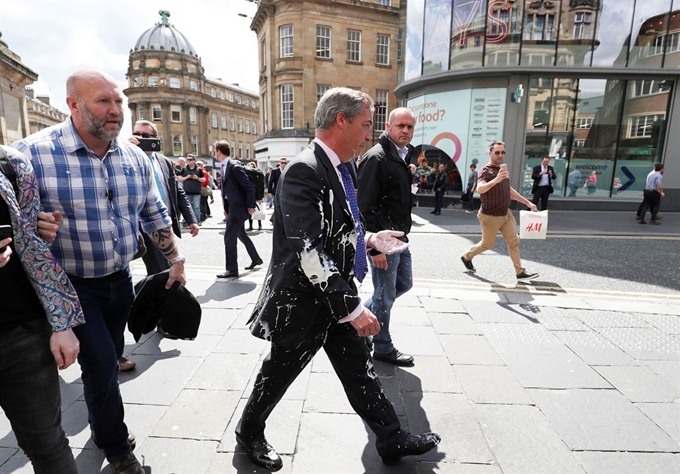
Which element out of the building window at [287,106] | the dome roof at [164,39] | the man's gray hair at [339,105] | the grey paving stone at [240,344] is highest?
the dome roof at [164,39]

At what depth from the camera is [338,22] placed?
27.0 m

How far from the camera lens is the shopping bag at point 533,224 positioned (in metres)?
5.58

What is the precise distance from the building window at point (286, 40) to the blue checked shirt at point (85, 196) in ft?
90.6

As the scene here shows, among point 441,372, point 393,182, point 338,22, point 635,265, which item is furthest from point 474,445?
point 338,22

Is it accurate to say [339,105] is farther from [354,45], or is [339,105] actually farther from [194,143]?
[194,143]

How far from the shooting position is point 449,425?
2.47 m

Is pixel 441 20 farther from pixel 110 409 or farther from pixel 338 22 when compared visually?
pixel 110 409

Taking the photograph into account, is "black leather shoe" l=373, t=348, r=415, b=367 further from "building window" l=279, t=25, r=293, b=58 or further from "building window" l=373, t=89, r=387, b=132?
"building window" l=279, t=25, r=293, b=58

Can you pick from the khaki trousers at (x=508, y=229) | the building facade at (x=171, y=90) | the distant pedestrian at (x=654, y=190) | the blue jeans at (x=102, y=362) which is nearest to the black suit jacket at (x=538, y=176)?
the distant pedestrian at (x=654, y=190)

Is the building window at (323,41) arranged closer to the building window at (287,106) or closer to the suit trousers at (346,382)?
the building window at (287,106)

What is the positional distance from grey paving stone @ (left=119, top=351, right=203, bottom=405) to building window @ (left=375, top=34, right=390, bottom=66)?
93.8 ft

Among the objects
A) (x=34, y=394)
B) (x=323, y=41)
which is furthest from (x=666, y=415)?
(x=323, y=41)

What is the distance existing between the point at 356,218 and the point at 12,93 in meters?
14.7

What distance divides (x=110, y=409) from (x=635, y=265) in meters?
7.60
